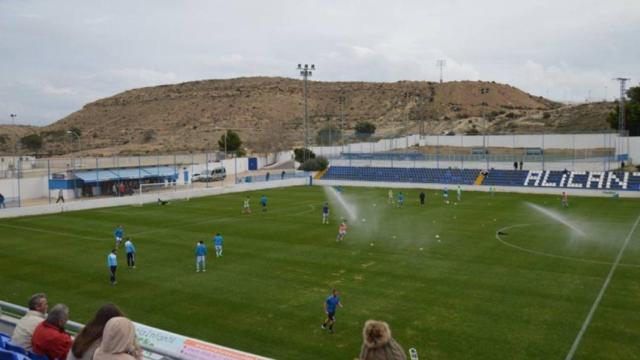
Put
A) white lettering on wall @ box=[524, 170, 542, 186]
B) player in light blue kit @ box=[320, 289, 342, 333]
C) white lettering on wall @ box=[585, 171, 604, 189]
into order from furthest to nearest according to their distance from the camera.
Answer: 1. white lettering on wall @ box=[524, 170, 542, 186]
2. white lettering on wall @ box=[585, 171, 604, 189]
3. player in light blue kit @ box=[320, 289, 342, 333]

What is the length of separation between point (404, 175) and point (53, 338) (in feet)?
215

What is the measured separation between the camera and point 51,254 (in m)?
28.5

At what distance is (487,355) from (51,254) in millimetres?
22958

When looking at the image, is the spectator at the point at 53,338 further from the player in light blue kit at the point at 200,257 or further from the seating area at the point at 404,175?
the seating area at the point at 404,175

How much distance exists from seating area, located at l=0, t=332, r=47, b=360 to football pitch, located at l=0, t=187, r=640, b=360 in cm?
717

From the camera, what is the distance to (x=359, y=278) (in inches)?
907

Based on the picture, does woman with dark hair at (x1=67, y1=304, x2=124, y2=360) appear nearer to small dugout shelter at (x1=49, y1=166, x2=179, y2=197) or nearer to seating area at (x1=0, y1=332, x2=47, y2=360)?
seating area at (x1=0, y1=332, x2=47, y2=360)

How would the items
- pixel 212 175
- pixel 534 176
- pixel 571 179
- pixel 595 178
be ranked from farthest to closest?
pixel 212 175
pixel 534 176
pixel 571 179
pixel 595 178

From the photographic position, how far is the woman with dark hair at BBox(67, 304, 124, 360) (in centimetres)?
660

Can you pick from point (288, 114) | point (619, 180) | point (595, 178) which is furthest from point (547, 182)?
point (288, 114)

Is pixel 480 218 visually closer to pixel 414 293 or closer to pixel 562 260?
pixel 562 260

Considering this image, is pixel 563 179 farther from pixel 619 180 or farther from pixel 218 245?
pixel 218 245

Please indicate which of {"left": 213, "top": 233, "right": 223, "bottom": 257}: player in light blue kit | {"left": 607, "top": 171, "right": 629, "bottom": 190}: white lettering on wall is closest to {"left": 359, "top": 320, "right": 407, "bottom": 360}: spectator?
{"left": 213, "top": 233, "right": 223, "bottom": 257}: player in light blue kit

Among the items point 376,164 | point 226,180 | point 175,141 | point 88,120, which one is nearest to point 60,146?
point 175,141
